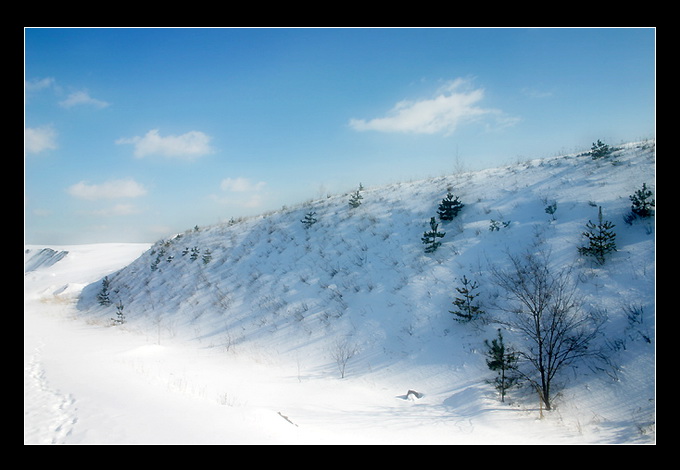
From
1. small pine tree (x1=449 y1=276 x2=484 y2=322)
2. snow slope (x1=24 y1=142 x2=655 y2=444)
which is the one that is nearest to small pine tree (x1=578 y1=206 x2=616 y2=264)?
snow slope (x1=24 y1=142 x2=655 y2=444)

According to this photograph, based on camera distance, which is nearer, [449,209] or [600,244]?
[600,244]

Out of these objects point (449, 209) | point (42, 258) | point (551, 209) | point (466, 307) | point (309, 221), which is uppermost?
point (309, 221)

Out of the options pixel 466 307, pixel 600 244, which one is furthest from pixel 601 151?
pixel 466 307

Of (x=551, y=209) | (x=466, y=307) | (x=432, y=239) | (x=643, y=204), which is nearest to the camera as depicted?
(x=466, y=307)

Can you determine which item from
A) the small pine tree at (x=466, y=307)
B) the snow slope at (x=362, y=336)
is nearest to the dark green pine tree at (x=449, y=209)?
the snow slope at (x=362, y=336)

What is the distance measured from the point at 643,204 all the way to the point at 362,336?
28.2ft

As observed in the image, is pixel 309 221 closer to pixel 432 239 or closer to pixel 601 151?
pixel 432 239

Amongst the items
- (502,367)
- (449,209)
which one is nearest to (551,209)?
(449,209)

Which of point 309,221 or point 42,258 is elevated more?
point 309,221

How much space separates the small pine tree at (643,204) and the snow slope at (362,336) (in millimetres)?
545

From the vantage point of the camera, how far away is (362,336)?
9.37 meters

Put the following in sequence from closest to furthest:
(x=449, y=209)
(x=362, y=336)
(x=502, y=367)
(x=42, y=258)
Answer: (x=502, y=367) < (x=362, y=336) < (x=449, y=209) < (x=42, y=258)

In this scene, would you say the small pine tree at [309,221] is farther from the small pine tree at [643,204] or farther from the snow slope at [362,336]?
the small pine tree at [643,204]

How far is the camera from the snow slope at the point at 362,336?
4.88m
